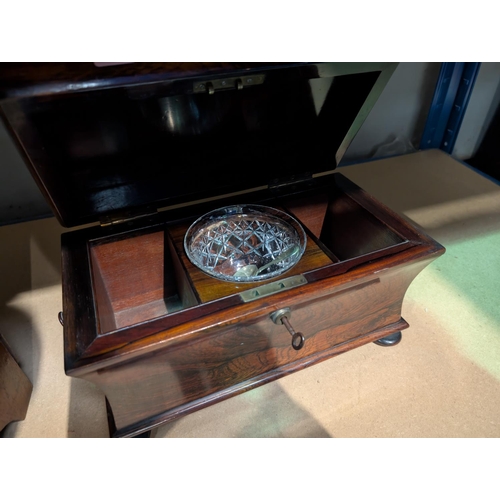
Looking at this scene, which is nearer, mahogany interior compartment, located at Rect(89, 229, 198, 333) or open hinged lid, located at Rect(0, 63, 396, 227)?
open hinged lid, located at Rect(0, 63, 396, 227)

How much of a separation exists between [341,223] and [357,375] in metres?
0.49

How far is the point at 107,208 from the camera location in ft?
3.53

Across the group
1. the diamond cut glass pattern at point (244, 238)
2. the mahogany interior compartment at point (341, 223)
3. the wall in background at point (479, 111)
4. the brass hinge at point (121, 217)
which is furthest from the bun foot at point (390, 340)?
the wall in background at point (479, 111)

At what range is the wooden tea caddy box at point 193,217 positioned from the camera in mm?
773

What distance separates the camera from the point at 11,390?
1.07m

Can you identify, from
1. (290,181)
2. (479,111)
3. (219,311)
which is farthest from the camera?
(479,111)

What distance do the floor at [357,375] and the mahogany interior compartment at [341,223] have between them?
384 mm

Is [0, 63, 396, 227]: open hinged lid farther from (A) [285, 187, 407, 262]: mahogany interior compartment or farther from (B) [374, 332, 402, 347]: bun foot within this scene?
(B) [374, 332, 402, 347]: bun foot

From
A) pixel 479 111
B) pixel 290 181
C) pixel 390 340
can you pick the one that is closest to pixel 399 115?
pixel 479 111

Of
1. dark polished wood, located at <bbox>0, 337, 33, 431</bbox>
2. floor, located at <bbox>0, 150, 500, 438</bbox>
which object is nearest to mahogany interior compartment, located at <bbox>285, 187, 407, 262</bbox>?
floor, located at <bbox>0, 150, 500, 438</bbox>

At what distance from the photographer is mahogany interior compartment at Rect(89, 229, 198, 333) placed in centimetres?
104

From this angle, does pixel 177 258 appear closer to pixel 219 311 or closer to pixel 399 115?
pixel 219 311

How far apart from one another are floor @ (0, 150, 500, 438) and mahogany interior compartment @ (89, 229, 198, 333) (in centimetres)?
30

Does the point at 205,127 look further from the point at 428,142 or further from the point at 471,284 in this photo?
the point at 428,142
